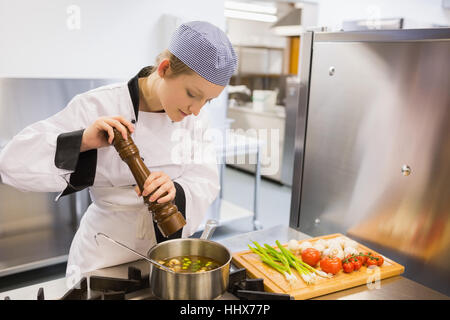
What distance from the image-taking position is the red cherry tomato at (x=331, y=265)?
3.10ft

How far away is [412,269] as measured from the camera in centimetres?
→ 121

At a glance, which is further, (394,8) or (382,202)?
(394,8)

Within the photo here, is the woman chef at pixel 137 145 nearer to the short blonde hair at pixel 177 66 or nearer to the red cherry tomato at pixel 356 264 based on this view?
the short blonde hair at pixel 177 66

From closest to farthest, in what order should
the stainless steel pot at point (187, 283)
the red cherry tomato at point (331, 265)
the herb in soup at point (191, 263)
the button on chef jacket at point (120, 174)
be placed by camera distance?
the stainless steel pot at point (187, 283) < the herb in soup at point (191, 263) < the red cherry tomato at point (331, 265) < the button on chef jacket at point (120, 174)

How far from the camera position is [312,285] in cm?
91

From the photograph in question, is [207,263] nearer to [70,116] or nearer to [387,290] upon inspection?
[387,290]

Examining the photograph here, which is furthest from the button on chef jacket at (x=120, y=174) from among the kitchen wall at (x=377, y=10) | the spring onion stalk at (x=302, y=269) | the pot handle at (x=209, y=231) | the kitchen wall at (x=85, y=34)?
the kitchen wall at (x=377, y=10)

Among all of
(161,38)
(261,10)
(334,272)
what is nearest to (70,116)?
(334,272)

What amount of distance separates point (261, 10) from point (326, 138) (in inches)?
177

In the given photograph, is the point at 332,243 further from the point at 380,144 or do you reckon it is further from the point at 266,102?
the point at 266,102

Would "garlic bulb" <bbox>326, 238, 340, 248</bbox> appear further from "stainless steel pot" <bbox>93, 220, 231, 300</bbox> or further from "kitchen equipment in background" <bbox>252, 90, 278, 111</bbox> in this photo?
"kitchen equipment in background" <bbox>252, 90, 278, 111</bbox>

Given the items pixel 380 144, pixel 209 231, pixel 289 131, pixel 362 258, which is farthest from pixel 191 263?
pixel 289 131

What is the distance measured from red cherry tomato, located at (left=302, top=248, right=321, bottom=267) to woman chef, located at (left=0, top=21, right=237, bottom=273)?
316mm

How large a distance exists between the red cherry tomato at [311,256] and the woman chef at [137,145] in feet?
1.04
